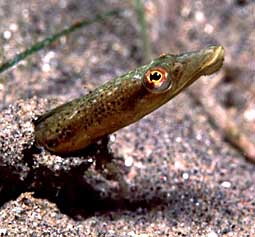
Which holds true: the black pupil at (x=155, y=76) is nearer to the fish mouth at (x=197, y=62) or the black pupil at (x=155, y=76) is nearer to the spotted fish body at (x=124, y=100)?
the spotted fish body at (x=124, y=100)

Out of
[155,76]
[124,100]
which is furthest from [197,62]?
[124,100]

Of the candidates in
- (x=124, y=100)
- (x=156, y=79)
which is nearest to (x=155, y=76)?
(x=156, y=79)

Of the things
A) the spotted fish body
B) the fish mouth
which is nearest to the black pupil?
the spotted fish body

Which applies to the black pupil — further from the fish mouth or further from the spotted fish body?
the fish mouth

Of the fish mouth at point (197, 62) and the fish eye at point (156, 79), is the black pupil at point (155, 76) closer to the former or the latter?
the fish eye at point (156, 79)

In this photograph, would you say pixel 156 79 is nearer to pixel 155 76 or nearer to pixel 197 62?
pixel 155 76

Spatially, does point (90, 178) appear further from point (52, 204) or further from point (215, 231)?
point (215, 231)

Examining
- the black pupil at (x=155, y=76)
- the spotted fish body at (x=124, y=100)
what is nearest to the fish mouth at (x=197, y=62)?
the spotted fish body at (x=124, y=100)
